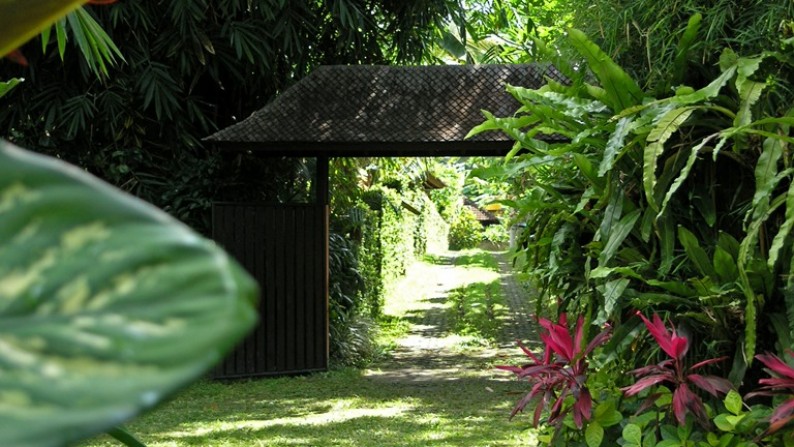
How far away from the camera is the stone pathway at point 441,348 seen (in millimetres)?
9383

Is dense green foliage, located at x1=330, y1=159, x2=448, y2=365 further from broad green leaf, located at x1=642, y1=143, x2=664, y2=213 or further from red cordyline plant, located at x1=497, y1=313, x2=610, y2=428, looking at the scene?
broad green leaf, located at x1=642, y1=143, x2=664, y2=213

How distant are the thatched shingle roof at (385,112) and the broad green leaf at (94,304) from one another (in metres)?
7.77

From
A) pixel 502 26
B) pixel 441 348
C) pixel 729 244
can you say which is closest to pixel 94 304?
pixel 729 244

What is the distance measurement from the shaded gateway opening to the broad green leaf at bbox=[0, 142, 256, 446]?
7885 mm

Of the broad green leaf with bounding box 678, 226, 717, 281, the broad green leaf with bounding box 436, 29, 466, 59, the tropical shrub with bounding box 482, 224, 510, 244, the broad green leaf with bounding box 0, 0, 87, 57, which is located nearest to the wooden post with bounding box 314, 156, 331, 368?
the broad green leaf with bounding box 678, 226, 717, 281

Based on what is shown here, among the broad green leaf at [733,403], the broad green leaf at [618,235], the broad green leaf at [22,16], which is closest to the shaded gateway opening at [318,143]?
the broad green leaf at [618,235]

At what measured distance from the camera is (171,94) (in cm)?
885

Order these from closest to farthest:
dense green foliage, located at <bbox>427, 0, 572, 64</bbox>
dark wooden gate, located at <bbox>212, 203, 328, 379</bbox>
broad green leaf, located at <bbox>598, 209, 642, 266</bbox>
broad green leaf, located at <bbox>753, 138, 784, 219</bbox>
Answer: broad green leaf, located at <bbox>753, 138, 784, 219</bbox> → broad green leaf, located at <bbox>598, 209, 642, 266</bbox> → dark wooden gate, located at <bbox>212, 203, 328, 379</bbox> → dense green foliage, located at <bbox>427, 0, 572, 64</bbox>

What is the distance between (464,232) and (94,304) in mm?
35983

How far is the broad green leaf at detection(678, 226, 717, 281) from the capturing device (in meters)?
3.46

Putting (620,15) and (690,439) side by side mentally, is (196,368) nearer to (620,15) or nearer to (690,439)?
(690,439)

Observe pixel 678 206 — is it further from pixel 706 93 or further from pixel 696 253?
pixel 706 93

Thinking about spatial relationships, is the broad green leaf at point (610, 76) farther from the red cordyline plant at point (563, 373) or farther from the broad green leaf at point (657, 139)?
the red cordyline plant at point (563, 373)

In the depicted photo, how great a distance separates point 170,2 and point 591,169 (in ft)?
19.8
